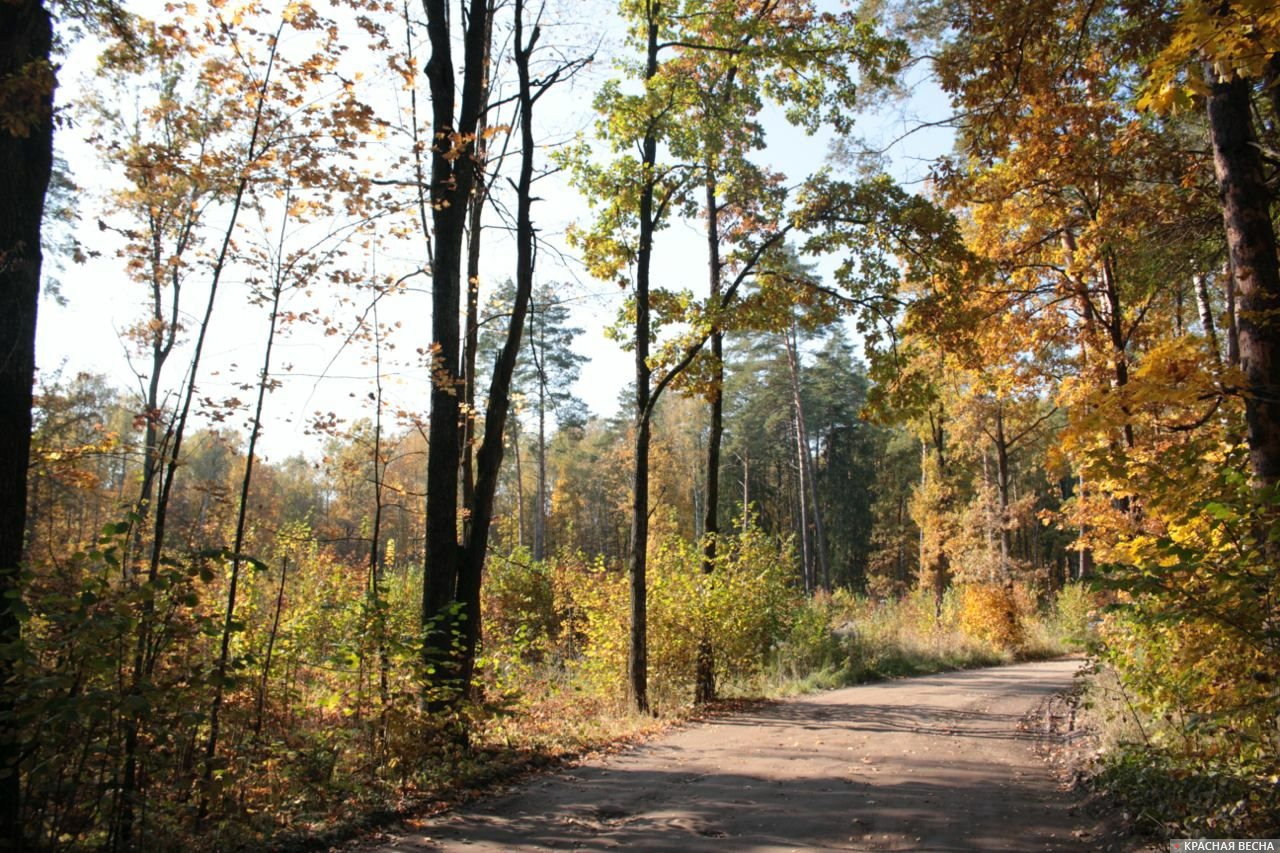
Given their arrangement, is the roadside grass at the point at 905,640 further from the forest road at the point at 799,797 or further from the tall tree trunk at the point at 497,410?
the tall tree trunk at the point at 497,410

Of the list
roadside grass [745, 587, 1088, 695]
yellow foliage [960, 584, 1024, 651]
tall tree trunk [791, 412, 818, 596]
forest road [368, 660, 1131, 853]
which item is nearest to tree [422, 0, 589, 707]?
forest road [368, 660, 1131, 853]

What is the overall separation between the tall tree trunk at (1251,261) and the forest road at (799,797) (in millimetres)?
3036

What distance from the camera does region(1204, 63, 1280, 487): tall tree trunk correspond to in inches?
219

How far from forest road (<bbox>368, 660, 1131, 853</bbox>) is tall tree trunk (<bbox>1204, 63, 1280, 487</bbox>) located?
3.04m

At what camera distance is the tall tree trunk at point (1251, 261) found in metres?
5.55

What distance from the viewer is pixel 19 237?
4527 millimetres

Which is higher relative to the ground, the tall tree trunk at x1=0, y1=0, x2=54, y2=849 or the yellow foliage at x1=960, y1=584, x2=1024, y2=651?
the tall tree trunk at x1=0, y1=0, x2=54, y2=849

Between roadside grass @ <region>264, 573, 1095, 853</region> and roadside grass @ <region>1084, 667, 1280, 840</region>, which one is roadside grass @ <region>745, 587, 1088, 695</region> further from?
roadside grass @ <region>1084, 667, 1280, 840</region>

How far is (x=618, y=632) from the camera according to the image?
Result: 1141 cm

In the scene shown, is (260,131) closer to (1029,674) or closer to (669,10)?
(669,10)

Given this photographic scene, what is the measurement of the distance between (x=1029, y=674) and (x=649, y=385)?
10042mm

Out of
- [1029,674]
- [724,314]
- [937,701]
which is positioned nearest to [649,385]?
[724,314]

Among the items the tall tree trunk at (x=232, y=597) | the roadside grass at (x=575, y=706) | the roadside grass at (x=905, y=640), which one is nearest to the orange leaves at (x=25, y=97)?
the tall tree trunk at (x=232, y=597)

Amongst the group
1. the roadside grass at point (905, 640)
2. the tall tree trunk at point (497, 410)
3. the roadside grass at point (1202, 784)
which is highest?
the tall tree trunk at point (497, 410)
